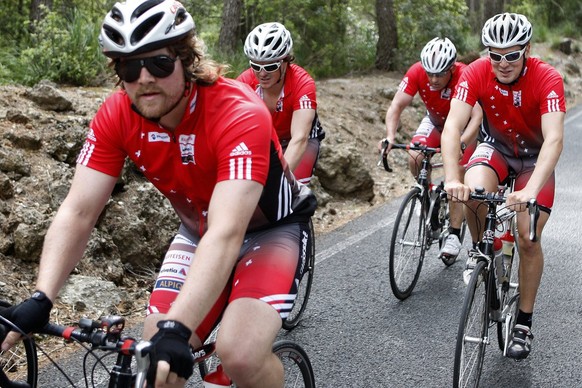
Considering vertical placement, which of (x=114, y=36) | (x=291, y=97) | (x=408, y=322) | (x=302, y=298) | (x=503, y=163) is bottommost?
(x=408, y=322)

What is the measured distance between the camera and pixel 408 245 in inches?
287

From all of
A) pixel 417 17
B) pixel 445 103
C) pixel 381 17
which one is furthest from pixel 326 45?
pixel 445 103

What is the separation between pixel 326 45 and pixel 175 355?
16554mm

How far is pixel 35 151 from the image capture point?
24.4ft

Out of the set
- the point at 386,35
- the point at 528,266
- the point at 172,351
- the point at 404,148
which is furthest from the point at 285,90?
the point at 386,35

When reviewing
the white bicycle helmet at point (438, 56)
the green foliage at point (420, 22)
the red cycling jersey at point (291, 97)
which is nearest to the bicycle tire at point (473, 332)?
the red cycling jersey at point (291, 97)

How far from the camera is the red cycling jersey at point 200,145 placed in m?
3.18

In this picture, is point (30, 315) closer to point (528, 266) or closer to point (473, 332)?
point (473, 332)

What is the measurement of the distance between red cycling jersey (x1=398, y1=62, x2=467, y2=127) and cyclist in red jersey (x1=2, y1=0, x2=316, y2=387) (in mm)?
5011

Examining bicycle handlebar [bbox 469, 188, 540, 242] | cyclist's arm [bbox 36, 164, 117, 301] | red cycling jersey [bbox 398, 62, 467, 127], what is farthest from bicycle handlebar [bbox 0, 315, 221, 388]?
red cycling jersey [bbox 398, 62, 467, 127]

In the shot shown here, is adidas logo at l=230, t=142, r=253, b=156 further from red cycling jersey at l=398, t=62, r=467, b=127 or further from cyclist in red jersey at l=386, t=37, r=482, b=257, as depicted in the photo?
red cycling jersey at l=398, t=62, r=467, b=127

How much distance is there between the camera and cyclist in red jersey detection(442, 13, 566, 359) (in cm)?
540

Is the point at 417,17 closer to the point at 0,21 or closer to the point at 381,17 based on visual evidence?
the point at 381,17

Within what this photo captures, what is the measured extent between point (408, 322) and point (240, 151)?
3636 mm
